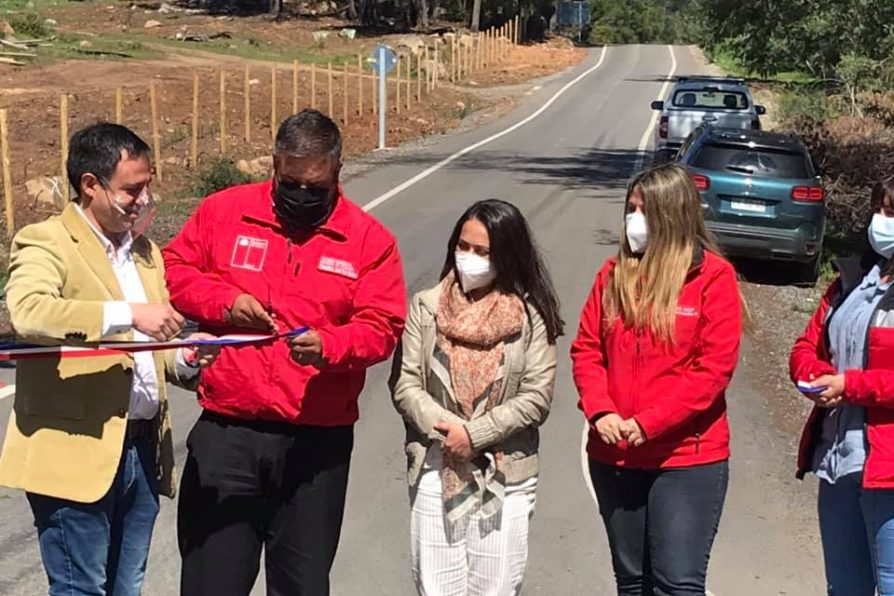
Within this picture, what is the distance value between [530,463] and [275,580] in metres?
0.95

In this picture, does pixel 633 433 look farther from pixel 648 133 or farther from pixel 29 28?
pixel 29 28

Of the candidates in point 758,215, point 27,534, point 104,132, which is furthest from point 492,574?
point 758,215

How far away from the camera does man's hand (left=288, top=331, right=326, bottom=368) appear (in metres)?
3.48

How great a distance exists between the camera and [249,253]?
3771mm

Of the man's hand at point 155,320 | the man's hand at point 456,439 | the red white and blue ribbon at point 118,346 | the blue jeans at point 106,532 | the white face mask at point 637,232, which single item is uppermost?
the white face mask at point 637,232

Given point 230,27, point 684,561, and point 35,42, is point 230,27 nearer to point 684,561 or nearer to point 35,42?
point 35,42

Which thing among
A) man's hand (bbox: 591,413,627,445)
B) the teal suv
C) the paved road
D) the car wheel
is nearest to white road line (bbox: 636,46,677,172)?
the paved road

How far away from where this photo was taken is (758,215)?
13695 mm

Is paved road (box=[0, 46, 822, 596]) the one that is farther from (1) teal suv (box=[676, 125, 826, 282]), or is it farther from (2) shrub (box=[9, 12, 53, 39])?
(2) shrub (box=[9, 12, 53, 39])

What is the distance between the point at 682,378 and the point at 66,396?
199cm

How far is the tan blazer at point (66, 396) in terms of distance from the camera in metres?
3.51

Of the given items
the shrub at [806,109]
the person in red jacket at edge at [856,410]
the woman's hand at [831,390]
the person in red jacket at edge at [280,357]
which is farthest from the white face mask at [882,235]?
the shrub at [806,109]

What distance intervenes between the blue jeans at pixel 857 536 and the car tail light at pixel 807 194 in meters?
10.1

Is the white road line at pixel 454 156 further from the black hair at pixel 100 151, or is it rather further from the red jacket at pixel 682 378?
the black hair at pixel 100 151
